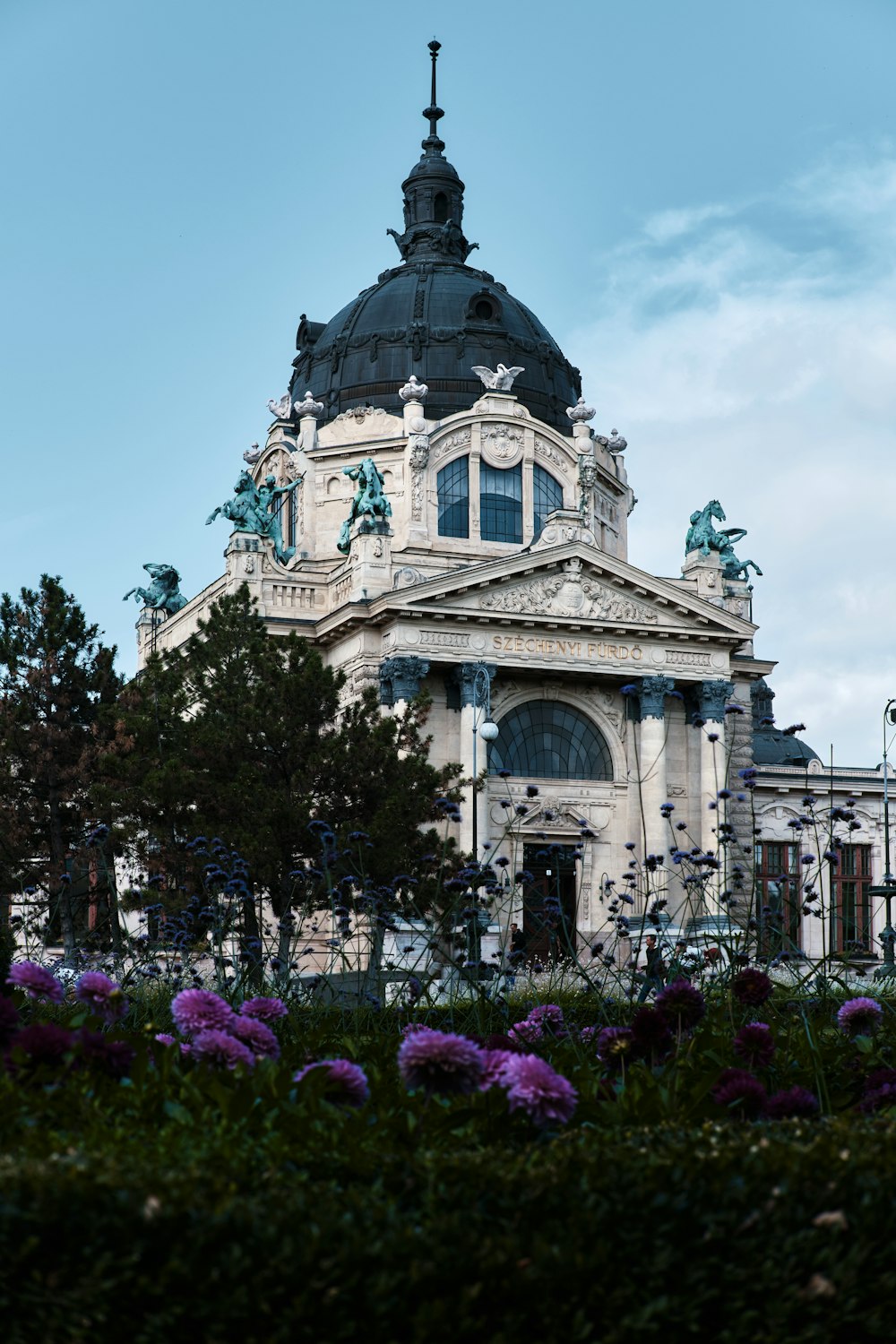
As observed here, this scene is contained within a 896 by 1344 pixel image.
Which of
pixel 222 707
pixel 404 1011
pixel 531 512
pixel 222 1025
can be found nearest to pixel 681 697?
pixel 531 512

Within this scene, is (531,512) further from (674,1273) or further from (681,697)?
(674,1273)

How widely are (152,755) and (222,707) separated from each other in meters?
1.68

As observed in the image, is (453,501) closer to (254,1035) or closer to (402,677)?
(402,677)

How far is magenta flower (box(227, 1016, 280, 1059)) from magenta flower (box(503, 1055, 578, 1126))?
132 centimetres

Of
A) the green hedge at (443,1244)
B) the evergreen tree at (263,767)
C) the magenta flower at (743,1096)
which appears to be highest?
the evergreen tree at (263,767)

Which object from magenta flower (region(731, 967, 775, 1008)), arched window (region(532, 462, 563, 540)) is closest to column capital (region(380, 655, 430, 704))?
arched window (region(532, 462, 563, 540))

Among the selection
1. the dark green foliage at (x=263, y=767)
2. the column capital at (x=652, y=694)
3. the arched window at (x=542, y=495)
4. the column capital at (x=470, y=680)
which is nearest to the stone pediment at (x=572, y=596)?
the column capital at (x=470, y=680)

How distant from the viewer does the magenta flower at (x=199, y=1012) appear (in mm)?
7617

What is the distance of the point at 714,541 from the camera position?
52375 millimetres

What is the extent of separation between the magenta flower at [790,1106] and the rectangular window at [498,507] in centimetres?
4502

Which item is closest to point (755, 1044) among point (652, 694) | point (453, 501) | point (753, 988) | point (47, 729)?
point (753, 988)

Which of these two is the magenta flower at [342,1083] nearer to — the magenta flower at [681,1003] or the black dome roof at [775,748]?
the magenta flower at [681,1003]

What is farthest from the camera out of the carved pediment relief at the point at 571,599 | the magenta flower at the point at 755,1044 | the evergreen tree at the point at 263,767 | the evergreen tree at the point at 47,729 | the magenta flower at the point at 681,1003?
the carved pediment relief at the point at 571,599

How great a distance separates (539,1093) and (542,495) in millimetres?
47841
